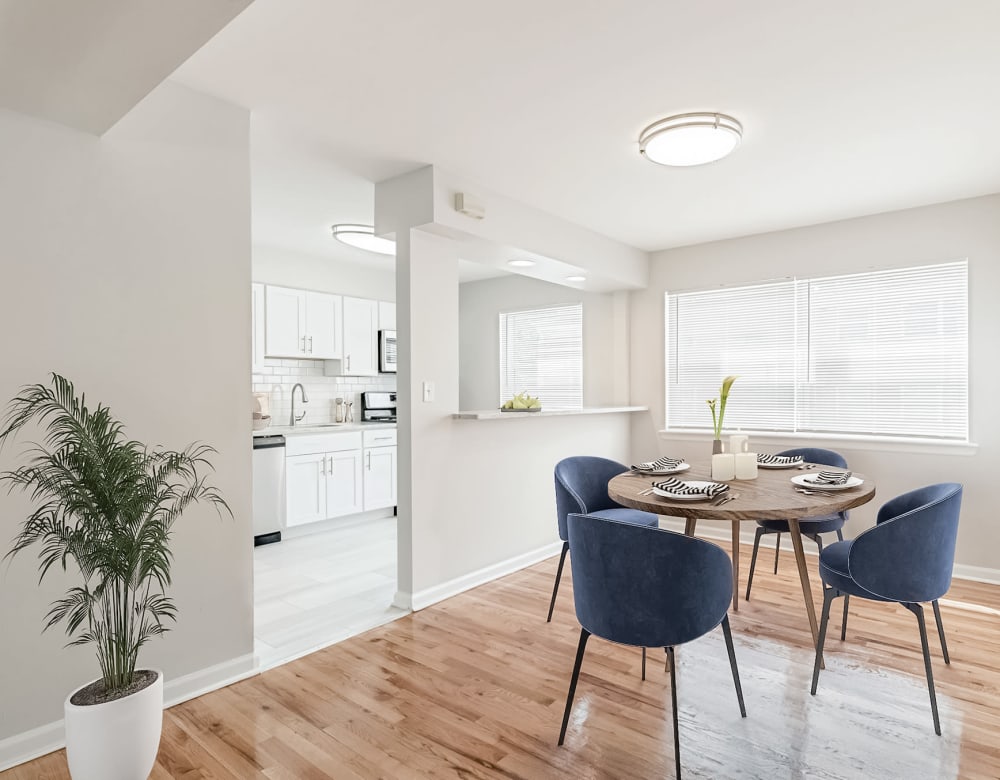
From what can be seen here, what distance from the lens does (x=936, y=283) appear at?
4.09 m

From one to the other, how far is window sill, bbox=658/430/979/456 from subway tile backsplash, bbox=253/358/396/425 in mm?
3224

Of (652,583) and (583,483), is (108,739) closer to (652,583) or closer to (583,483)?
(652,583)

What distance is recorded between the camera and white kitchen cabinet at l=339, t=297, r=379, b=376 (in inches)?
230

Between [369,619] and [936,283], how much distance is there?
4.25 meters

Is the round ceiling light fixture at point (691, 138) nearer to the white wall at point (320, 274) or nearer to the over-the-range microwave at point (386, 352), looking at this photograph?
the white wall at point (320, 274)

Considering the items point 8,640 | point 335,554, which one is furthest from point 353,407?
point 8,640

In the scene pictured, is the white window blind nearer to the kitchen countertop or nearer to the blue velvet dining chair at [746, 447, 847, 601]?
the kitchen countertop

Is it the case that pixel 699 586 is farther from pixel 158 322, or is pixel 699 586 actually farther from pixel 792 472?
pixel 158 322

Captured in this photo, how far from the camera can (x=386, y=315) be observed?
6230 millimetres

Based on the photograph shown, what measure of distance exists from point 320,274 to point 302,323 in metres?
0.54

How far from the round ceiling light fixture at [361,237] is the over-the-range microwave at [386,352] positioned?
1.52 meters

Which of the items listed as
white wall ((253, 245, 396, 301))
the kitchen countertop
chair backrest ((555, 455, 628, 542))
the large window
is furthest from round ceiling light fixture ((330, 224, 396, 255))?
the large window

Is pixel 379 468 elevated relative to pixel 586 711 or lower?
elevated

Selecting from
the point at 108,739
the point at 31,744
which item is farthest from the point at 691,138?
the point at 31,744
